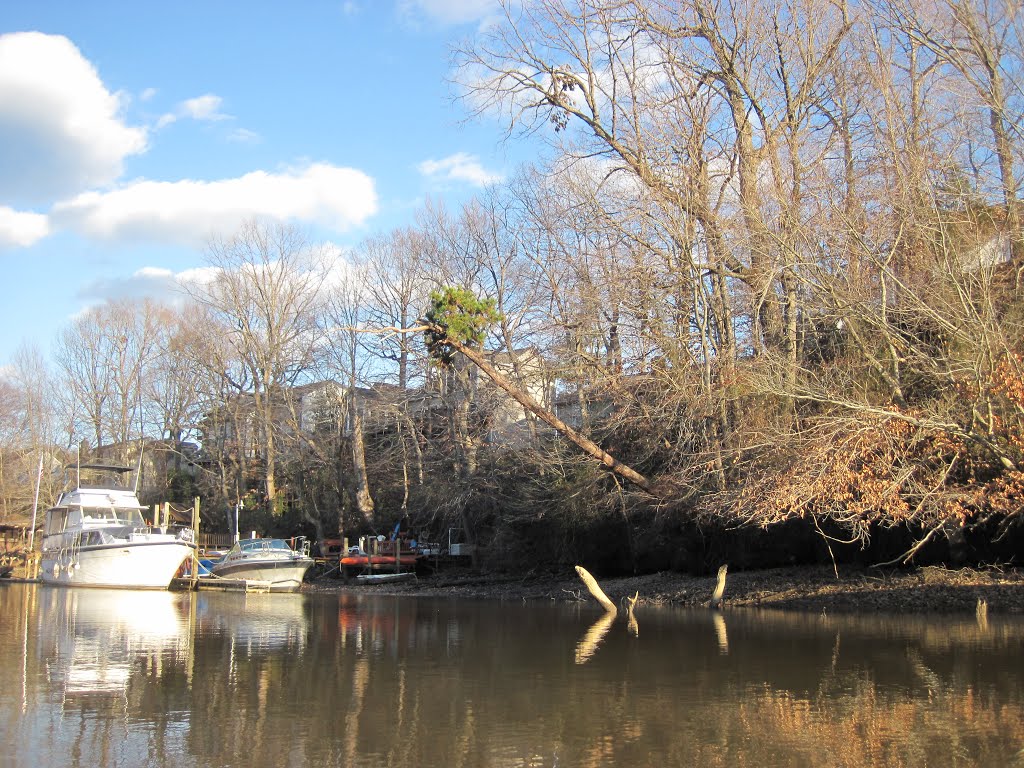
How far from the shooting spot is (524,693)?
1203 cm

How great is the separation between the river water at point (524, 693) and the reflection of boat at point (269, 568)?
14688 millimetres

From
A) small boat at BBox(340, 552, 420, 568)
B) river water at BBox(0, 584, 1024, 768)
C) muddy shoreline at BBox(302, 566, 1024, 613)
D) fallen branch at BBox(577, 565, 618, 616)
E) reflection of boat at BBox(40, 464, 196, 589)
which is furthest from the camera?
small boat at BBox(340, 552, 420, 568)

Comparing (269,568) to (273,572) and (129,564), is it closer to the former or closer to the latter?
(273,572)

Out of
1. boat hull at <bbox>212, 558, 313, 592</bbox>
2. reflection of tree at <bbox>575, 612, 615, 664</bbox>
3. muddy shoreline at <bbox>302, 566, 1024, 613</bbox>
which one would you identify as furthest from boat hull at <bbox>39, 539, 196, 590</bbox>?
reflection of tree at <bbox>575, 612, 615, 664</bbox>

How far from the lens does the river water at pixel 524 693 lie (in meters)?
8.95

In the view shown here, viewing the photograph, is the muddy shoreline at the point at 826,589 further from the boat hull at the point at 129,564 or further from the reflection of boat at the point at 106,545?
the reflection of boat at the point at 106,545

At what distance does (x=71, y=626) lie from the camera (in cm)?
2058

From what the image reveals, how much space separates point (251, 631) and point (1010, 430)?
51.3 ft

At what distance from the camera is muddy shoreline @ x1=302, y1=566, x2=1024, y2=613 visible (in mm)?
20391

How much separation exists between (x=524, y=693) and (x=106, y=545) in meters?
26.9

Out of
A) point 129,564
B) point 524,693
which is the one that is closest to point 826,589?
point 524,693

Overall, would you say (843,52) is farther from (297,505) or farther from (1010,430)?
(297,505)

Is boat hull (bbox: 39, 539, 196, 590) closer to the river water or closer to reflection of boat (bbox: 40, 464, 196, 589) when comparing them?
reflection of boat (bbox: 40, 464, 196, 589)

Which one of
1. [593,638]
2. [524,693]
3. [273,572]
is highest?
[273,572]
